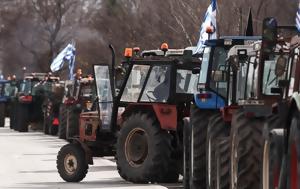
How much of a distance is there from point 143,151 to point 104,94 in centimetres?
221

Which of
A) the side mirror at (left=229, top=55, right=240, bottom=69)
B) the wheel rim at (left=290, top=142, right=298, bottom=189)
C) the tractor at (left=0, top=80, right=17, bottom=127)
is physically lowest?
the wheel rim at (left=290, top=142, right=298, bottom=189)

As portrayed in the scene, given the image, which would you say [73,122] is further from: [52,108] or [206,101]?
[206,101]

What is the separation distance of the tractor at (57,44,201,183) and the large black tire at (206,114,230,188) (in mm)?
3780

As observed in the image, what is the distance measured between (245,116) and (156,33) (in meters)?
39.1

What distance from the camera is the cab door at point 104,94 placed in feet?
60.8

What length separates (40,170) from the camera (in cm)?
2005

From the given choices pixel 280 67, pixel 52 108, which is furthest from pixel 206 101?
pixel 52 108

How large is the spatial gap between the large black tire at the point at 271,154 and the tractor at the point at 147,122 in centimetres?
685

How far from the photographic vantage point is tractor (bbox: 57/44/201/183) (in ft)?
54.7

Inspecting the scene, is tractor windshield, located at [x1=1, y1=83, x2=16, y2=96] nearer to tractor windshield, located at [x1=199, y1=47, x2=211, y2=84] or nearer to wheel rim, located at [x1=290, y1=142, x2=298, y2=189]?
tractor windshield, located at [x1=199, y1=47, x2=211, y2=84]

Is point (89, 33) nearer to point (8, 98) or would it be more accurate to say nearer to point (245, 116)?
point (8, 98)

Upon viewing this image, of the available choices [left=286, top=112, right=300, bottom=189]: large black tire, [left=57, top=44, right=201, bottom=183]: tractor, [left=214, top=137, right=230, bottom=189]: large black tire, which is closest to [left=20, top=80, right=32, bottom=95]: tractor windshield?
[left=57, top=44, right=201, bottom=183]: tractor

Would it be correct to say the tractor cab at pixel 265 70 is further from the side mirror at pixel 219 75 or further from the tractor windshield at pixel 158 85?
the tractor windshield at pixel 158 85

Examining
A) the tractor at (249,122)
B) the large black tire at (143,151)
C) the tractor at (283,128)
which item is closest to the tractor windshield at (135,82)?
the large black tire at (143,151)
